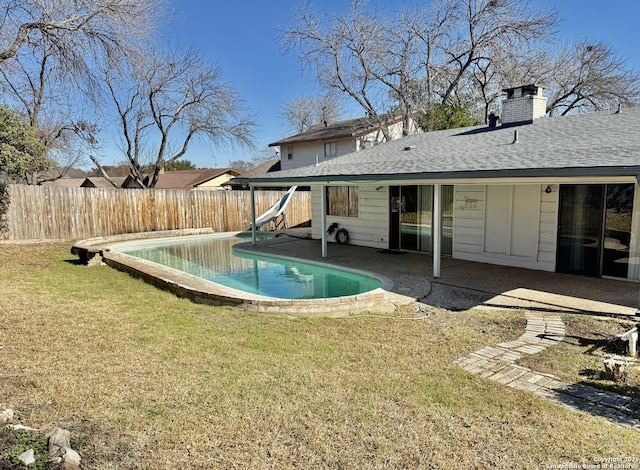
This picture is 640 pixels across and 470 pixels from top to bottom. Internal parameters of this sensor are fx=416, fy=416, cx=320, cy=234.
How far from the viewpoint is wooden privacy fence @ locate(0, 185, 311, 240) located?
1405cm

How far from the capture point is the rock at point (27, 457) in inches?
92.4

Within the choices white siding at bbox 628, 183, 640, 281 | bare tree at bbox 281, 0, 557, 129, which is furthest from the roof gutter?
bare tree at bbox 281, 0, 557, 129

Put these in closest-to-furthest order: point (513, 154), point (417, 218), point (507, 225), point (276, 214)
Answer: point (513, 154)
point (507, 225)
point (417, 218)
point (276, 214)

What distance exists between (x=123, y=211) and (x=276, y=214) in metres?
6.13

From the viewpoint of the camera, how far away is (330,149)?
2838 centimetres

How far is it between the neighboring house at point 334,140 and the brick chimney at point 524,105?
1320 cm

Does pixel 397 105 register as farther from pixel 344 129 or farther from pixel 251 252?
pixel 251 252

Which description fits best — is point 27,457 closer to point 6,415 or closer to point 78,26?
point 6,415

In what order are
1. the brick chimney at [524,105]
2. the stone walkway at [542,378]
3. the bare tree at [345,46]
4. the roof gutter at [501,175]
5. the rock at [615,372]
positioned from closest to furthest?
the stone walkway at [542,378], the rock at [615,372], the roof gutter at [501,175], the brick chimney at [524,105], the bare tree at [345,46]

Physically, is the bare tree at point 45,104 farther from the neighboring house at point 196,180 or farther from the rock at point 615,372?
the rock at point 615,372

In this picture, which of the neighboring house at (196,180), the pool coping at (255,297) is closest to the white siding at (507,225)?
the pool coping at (255,297)

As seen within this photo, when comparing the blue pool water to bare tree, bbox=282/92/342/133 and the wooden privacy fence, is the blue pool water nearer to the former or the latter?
the wooden privacy fence

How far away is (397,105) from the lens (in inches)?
982

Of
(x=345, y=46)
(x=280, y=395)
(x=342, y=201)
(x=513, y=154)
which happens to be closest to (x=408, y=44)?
(x=345, y=46)
